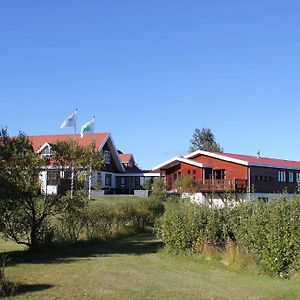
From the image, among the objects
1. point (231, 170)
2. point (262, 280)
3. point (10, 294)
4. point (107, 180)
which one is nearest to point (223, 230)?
point (262, 280)

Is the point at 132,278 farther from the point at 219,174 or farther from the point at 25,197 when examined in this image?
the point at 219,174

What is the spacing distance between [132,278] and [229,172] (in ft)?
136

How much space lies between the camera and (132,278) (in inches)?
504

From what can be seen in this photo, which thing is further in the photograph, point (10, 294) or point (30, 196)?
point (30, 196)

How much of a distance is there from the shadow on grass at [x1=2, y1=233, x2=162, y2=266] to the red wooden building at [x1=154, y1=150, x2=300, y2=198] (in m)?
29.9

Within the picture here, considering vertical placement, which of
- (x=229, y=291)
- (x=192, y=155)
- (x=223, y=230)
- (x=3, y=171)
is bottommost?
(x=229, y=291)

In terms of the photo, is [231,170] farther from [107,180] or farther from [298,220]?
[298,220]

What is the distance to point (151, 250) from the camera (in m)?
18.5

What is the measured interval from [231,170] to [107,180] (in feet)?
50.3

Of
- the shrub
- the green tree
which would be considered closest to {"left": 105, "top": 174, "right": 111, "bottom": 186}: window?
the shrub

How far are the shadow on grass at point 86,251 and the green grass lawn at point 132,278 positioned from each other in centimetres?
3

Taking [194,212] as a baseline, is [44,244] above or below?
below

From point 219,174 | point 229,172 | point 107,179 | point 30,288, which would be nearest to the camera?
point 30,288

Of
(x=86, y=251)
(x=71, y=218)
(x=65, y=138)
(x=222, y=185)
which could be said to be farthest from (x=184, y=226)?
(x=65, y=138)
